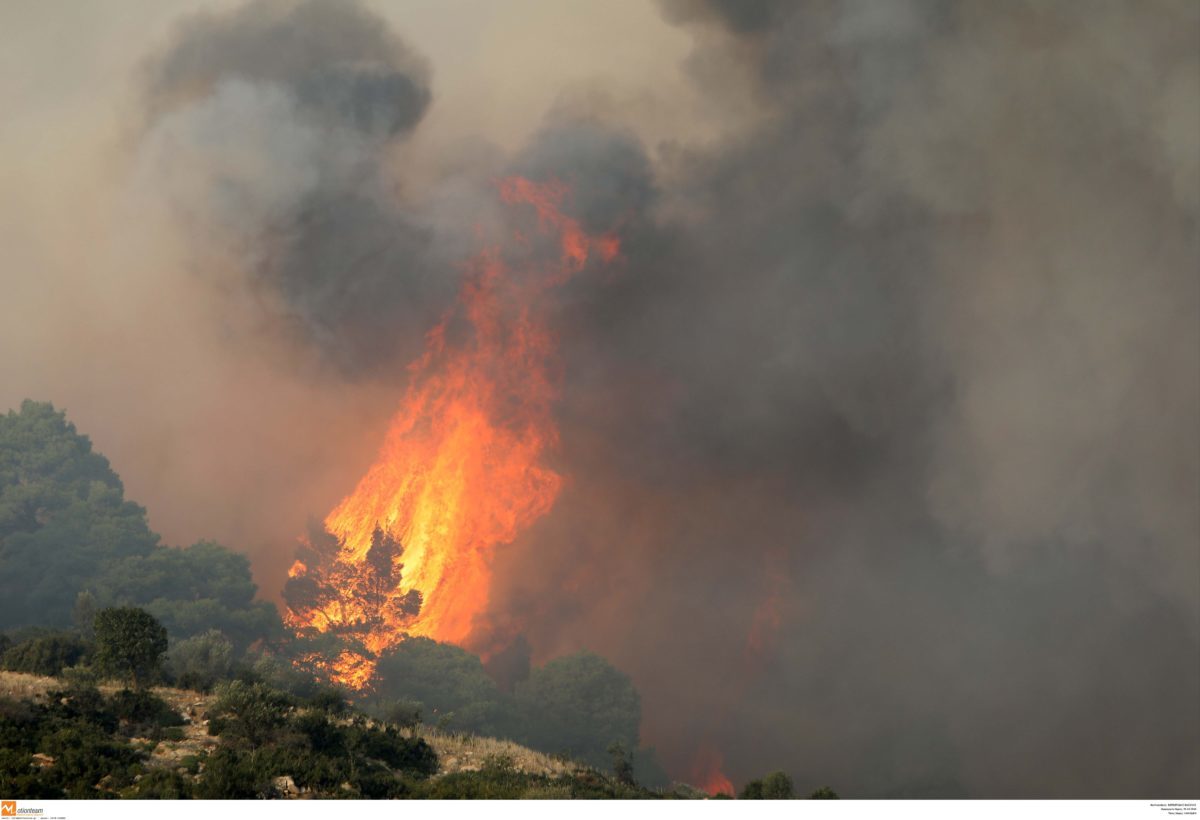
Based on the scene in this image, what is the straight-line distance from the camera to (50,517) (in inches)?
3452

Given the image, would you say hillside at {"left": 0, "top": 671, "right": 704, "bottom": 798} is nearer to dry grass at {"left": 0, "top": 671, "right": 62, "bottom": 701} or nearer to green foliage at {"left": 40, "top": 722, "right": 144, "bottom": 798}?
dry grass at {"left": 0, "top": 671, "right": 62, "bottom": 701}

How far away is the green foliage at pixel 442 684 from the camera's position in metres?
77.9

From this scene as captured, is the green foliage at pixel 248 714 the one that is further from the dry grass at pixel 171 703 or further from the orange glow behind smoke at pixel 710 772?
the orange glow behind smoke at pixel 710 772

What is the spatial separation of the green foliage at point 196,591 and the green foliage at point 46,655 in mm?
24393

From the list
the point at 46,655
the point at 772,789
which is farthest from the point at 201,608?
the point at 772,789

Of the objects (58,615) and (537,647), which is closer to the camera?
(58,615)

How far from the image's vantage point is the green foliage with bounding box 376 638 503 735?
77875 millimetres

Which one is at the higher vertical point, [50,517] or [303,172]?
[303,172]

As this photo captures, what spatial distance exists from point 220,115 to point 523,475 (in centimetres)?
4205

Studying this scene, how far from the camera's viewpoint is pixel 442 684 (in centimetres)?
7988

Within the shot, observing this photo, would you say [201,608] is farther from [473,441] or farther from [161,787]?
[161,787]
